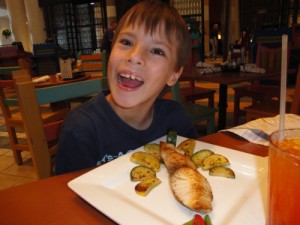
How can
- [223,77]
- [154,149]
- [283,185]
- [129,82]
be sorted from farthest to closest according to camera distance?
1. [223,77]
2. [129,82]
3. [154,149]
4. [283,185]

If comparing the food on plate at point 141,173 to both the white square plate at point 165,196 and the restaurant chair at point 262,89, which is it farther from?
the restaurant chair at point 262,89

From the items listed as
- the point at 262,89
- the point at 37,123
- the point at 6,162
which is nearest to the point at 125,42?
the point at 37,123

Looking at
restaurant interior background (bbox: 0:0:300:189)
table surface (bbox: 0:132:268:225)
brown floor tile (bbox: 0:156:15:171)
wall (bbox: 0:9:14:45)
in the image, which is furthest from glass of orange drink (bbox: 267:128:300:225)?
wall (bbox: 0:9:14:45)

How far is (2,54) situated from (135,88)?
360 inches

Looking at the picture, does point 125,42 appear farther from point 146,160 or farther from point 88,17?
point 88,17

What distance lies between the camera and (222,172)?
66 cm

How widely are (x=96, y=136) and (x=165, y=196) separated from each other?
1.79 feet

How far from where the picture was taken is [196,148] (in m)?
0.82

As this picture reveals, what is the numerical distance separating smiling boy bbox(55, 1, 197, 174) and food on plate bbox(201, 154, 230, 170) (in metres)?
0.41

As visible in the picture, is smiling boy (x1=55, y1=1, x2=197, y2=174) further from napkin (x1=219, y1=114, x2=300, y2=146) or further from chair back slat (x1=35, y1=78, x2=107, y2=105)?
napkin (x1=219, y1=114, x2=300, y2=146)

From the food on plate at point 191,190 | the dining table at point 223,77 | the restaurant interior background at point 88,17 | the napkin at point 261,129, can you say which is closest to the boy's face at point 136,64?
the napkin at point 261,129

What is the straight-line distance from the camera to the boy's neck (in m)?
1.24

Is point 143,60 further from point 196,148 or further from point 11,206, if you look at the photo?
point 11,206

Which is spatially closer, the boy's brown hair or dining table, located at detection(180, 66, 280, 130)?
the boy's brown hair
